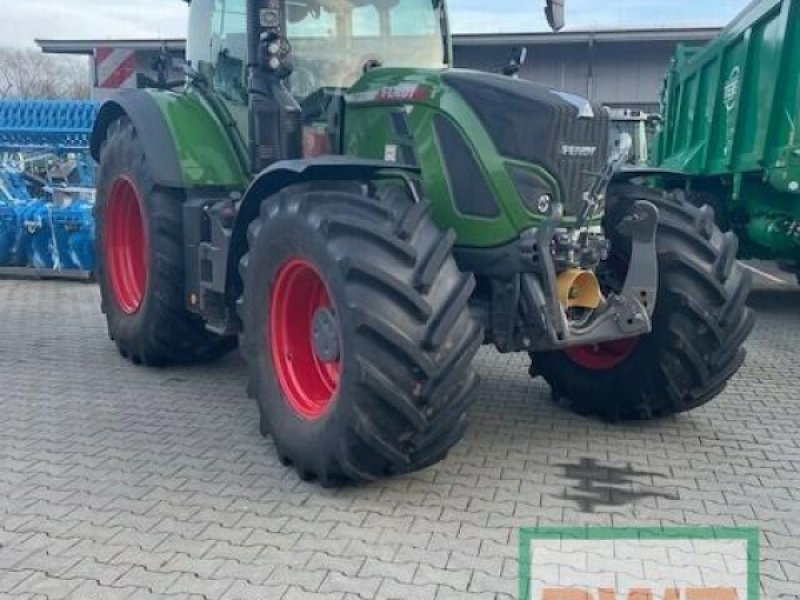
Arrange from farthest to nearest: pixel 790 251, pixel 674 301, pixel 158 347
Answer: pixel 790 251 → pixel 158 347 → pixel 674 301

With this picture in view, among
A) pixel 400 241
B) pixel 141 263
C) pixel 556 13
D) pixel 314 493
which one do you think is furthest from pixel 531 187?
pixel 141 263

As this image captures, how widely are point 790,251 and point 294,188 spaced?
6107 mm

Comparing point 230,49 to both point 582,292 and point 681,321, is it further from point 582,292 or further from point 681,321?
point 681,321

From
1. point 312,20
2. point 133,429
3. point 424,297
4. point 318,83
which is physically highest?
point 312,20

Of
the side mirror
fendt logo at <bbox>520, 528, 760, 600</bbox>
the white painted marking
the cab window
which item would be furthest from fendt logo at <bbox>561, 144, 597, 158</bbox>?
the white painted marking

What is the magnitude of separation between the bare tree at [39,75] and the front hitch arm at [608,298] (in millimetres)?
40540

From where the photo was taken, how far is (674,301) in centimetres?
480

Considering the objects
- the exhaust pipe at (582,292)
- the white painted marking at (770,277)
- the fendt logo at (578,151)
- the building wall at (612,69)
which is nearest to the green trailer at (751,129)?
the white painted marking at (770,277)

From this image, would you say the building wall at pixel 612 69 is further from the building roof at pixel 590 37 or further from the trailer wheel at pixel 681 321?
the trailer wheel at pixel 681 321

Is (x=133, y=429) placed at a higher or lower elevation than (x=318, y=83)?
lower

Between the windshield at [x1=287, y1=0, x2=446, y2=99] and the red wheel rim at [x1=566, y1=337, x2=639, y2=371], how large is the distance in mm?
1847

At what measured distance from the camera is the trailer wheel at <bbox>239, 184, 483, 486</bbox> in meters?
3.86

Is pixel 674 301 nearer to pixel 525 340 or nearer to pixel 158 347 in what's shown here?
pixel 525 340

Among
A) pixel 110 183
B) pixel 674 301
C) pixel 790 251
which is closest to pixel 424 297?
pixel 674 301
